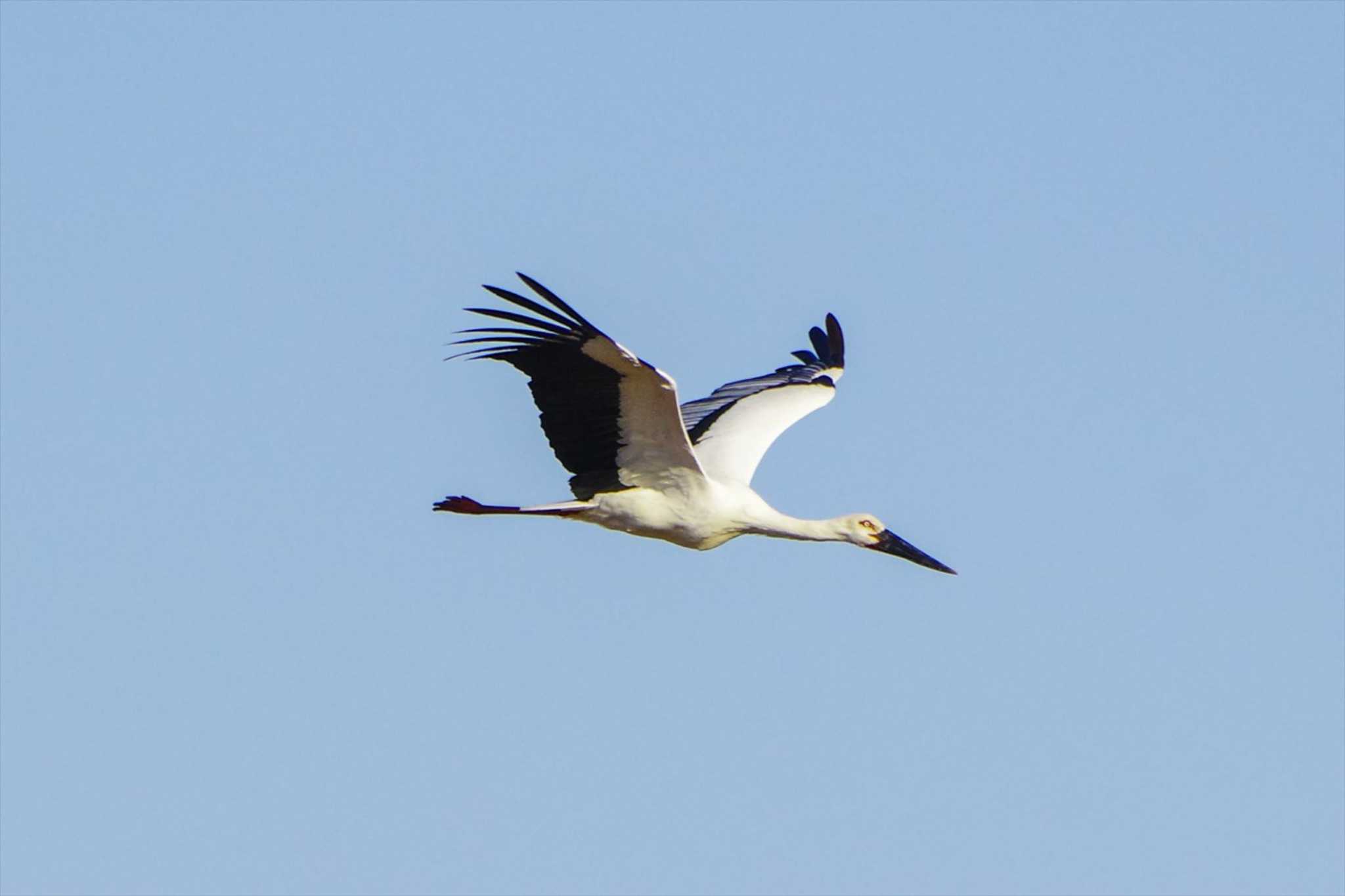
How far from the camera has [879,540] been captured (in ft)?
60.1

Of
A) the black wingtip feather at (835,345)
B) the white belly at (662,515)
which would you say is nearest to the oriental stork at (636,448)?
the white belly at (662,515)

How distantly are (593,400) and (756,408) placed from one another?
153 inches

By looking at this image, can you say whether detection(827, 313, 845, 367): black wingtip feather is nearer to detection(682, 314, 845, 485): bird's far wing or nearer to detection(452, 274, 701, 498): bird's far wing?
detection(682, 314, 845, 485): bird's far wing

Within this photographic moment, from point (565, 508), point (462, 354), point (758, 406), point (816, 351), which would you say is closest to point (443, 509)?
point (565, 508)

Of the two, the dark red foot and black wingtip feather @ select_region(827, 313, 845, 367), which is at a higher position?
black wingtip feather @ select_region(827, 313, 845, 367)

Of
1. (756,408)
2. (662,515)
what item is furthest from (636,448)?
(756,408)

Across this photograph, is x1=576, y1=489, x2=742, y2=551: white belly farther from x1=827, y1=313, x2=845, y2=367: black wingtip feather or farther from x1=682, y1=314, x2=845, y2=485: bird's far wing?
x1=827, y1=313, x2=845, y2=367: black wingtip feather

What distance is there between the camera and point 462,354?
15.6m

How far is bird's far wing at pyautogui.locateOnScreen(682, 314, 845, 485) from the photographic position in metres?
18.8

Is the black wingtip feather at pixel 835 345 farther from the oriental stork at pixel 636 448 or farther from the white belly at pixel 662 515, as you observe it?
the white belly at pixel 662 515

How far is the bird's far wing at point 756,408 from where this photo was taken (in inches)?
739

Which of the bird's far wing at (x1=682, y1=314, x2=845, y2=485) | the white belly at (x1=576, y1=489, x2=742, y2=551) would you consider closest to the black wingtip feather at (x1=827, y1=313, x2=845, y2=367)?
the bird's far wing at (x1=682, y1=314, x2=845, y2=485)

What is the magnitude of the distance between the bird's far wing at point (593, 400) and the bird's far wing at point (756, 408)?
1167 mm

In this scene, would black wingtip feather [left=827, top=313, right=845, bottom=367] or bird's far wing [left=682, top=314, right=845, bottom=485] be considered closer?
bird's far wing [left=682, top=314, right=845, bottom=485]
